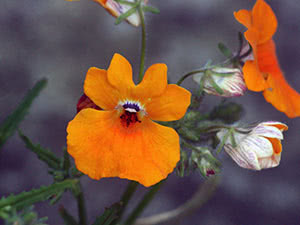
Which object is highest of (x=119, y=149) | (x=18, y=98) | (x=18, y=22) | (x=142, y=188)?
(x=119, y=149)

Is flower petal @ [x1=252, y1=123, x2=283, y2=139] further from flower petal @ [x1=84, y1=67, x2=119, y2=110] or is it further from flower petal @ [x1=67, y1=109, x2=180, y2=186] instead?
flower petal @ [x1=84, y1=67, x2=119, y2=110]

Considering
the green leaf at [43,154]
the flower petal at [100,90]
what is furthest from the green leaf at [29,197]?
the flower petal at [100,90]

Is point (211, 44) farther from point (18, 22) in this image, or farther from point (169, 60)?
point (18, 22)

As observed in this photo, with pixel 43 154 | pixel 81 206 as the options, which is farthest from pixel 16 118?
pixel 81 206

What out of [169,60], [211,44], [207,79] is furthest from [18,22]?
[207,79]

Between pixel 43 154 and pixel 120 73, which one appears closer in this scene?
pixel 120 73

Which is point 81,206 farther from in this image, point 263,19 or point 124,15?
point 263,19
